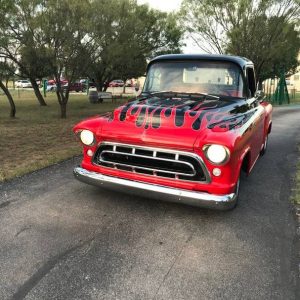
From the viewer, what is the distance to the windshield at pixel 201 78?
4.96 meters

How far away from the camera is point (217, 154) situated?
11.4ft

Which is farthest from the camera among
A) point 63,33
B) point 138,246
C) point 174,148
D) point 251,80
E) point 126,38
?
point 126,38

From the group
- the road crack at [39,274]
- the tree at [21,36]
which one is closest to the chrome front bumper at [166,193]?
the road crack at [39,274]

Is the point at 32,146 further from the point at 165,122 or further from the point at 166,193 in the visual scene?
the point at 166,193

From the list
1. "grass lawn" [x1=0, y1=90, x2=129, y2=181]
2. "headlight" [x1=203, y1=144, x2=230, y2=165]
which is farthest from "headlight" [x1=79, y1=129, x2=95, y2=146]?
"grass lawn" [x1=0, y1=90, x2=129, y2=181]

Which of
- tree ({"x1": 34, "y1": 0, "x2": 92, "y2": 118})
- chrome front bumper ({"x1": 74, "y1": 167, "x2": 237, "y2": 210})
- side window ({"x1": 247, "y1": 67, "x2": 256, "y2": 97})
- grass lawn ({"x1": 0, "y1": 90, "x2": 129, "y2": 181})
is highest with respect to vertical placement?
tree ({"x1": 34, "y1": 0, "x2": 92, "y2": 118})

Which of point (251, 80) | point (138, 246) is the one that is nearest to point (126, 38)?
point (251, 80)

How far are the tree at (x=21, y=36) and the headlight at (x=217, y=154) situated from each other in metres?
11.1

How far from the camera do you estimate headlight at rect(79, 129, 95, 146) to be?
411 cm

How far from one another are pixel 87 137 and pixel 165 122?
98 centimetres

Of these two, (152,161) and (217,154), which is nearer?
(217,154)

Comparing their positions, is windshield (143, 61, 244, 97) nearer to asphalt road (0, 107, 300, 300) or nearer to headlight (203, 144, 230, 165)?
asphalt road (0, 107, 300, 300)

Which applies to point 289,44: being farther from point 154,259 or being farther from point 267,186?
point 154,259

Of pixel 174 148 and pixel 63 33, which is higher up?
pixel 63 33
